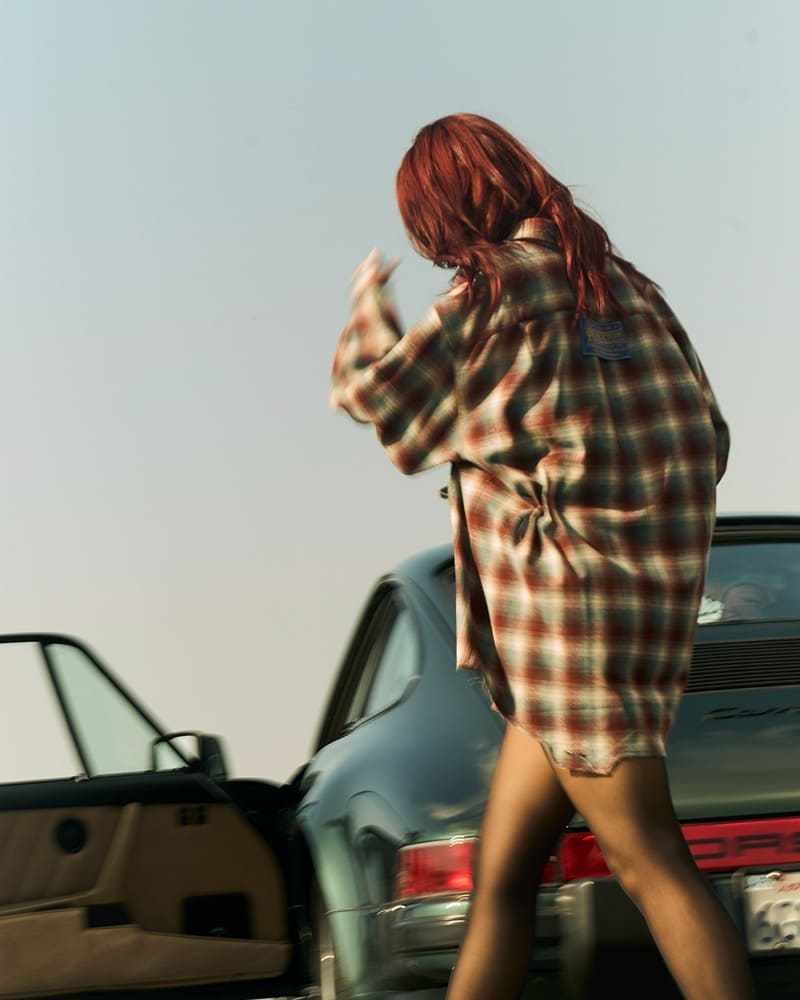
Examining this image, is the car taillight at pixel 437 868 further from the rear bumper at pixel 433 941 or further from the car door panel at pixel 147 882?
the car door panel at pixel 147 882

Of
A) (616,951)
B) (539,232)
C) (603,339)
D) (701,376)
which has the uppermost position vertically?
(539,232)

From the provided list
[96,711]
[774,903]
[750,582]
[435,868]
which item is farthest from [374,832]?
[96,711]

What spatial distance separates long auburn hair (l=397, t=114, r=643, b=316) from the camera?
2982 millimetres

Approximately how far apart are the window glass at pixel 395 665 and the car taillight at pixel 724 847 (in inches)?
31.5

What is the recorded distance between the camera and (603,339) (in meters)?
2.92

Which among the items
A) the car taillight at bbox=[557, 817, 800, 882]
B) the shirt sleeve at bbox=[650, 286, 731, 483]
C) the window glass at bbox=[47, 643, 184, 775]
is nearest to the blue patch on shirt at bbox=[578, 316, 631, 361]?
the shirt sleeve at bbox=[650, 286, 731, 483]

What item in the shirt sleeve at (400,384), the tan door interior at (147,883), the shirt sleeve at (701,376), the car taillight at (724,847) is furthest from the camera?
the tan door interior at (147,883)

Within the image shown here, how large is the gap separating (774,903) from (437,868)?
22.7 inches

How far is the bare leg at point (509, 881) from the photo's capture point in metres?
2.99

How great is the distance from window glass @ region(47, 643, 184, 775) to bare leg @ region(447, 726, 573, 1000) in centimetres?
219

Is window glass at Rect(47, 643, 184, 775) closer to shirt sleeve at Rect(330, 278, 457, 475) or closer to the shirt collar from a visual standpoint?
shirt sleeve at Rect(330, 278, 457, 475)

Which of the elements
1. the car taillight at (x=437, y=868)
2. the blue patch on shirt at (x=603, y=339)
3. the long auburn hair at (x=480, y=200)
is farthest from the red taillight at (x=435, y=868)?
the long auburn hair at (x=480, y=200)

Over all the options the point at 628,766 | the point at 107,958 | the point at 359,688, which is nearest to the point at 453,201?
the point at 628,766

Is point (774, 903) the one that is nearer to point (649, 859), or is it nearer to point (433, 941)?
point (649, 859)
